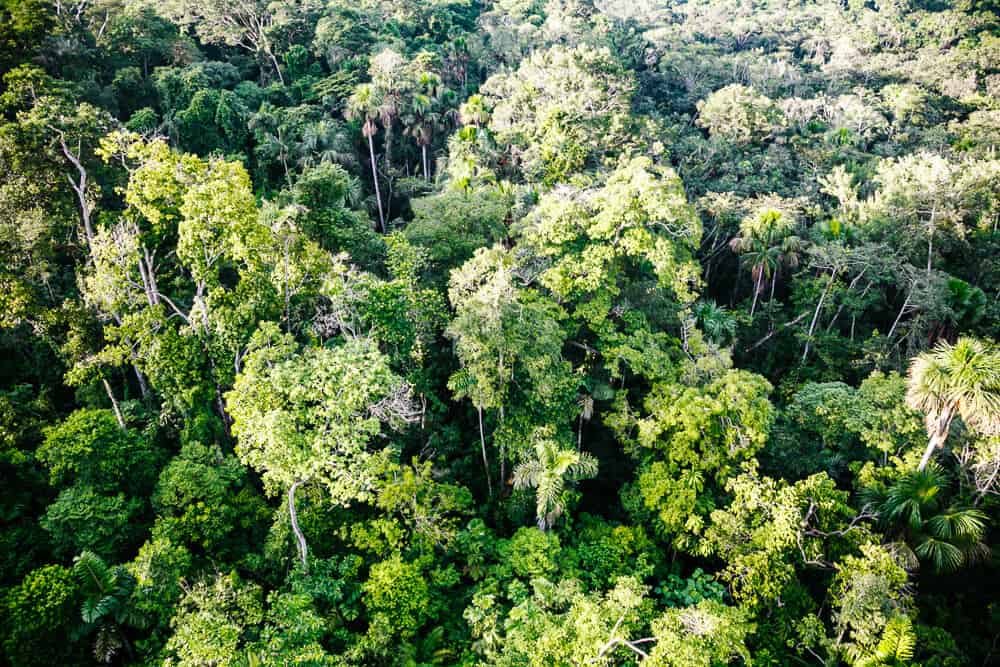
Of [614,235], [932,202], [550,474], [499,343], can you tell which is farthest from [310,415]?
[932,202]

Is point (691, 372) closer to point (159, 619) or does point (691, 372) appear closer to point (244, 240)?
point (244, 240)

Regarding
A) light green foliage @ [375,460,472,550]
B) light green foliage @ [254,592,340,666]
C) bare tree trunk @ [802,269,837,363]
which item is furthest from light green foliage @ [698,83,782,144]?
light green foliage @ [254,592,340,666]

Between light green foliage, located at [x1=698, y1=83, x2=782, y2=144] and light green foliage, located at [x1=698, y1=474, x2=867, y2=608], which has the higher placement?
light green foliage, located at [x1=698, y1=83, x2=782, y2=144]

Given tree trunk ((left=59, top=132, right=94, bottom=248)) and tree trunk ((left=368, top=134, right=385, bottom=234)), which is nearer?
tree trunk ((left=59, top=132, right=94, bottom=248))

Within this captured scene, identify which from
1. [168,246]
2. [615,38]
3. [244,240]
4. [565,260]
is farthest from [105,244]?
Answer: [615,38]

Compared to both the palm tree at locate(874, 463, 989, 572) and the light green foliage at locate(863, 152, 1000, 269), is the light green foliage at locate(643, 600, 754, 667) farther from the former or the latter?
the light green foliage at locate(863, 152, 1000, 269)

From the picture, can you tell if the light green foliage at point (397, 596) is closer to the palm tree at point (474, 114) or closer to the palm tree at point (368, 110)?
the palm tree at point (368, 110)

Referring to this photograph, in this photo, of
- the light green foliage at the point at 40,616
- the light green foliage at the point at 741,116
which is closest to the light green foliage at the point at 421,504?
the light green foliage at the point at 40,616
